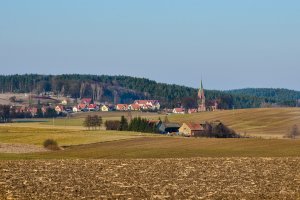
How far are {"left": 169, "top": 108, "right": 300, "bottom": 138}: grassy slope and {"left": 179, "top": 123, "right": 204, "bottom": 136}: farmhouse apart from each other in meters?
9.00

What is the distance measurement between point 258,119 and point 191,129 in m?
32.8

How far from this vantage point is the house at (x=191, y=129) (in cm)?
10112

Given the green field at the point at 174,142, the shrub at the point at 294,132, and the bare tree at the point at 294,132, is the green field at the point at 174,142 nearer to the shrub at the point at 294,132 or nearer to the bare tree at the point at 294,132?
the shrub at the point at 294,132

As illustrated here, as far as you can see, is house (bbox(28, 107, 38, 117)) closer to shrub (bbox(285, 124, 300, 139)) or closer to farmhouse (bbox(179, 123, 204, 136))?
farmhouse (bbox(179, 123, 204, 136))

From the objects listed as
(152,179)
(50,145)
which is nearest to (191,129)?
(50,145)

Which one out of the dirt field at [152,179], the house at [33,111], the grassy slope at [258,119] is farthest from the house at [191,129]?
the house at [33,111]

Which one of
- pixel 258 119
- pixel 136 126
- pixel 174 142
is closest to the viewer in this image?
pixel 174 142

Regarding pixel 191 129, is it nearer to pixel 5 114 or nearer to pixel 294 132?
pixel 294 132

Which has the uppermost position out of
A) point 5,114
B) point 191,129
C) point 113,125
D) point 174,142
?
point 5,114

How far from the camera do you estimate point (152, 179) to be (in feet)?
89.9

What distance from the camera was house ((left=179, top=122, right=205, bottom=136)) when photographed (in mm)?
101125

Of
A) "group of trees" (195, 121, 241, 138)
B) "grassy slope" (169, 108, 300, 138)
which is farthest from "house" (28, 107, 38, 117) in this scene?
"group of trees" (195, 121, 241, 138)

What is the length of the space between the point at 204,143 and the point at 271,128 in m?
56.7

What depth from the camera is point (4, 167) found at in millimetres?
31047
